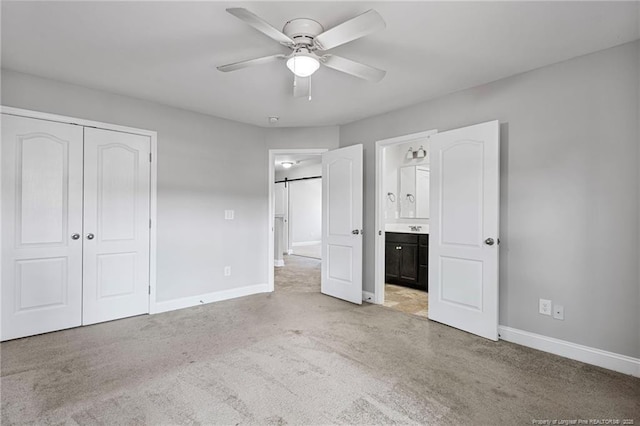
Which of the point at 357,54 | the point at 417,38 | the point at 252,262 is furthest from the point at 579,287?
the point at 252,262

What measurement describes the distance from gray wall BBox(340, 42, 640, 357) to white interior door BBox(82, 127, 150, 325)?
3615mm

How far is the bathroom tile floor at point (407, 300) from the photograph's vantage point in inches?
154

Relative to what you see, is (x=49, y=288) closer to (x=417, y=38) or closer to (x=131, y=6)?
(x=131, y=6)

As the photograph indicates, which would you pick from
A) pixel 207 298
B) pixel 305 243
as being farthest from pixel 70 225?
pixel 305 243

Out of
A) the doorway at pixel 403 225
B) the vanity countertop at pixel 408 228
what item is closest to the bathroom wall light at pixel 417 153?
the doorway at pixel 403 225

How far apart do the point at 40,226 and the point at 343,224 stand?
3.20 meters

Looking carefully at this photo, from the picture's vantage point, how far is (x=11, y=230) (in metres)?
2.94

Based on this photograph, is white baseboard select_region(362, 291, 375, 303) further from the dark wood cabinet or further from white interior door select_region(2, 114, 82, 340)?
white interior door select_region(2, 114, 82, 340)

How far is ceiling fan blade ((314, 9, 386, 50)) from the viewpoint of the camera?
173 centimetres

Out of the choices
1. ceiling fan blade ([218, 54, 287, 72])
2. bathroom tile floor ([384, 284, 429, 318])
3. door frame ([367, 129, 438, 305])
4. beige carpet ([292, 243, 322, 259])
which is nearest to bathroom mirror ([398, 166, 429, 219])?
bathroom tile floor ([384, 284, 429, 318])

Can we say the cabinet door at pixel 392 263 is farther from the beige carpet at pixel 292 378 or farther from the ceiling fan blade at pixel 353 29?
the ceiling fan blade at pixel 353 29

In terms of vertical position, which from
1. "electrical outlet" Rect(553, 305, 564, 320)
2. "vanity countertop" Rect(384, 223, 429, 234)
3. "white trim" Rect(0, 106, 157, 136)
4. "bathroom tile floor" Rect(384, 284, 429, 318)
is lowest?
"bathroom tile floor" Rect(384, 284, 429, 318)

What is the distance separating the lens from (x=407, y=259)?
199 inches

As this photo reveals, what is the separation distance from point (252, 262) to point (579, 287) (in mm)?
3654
